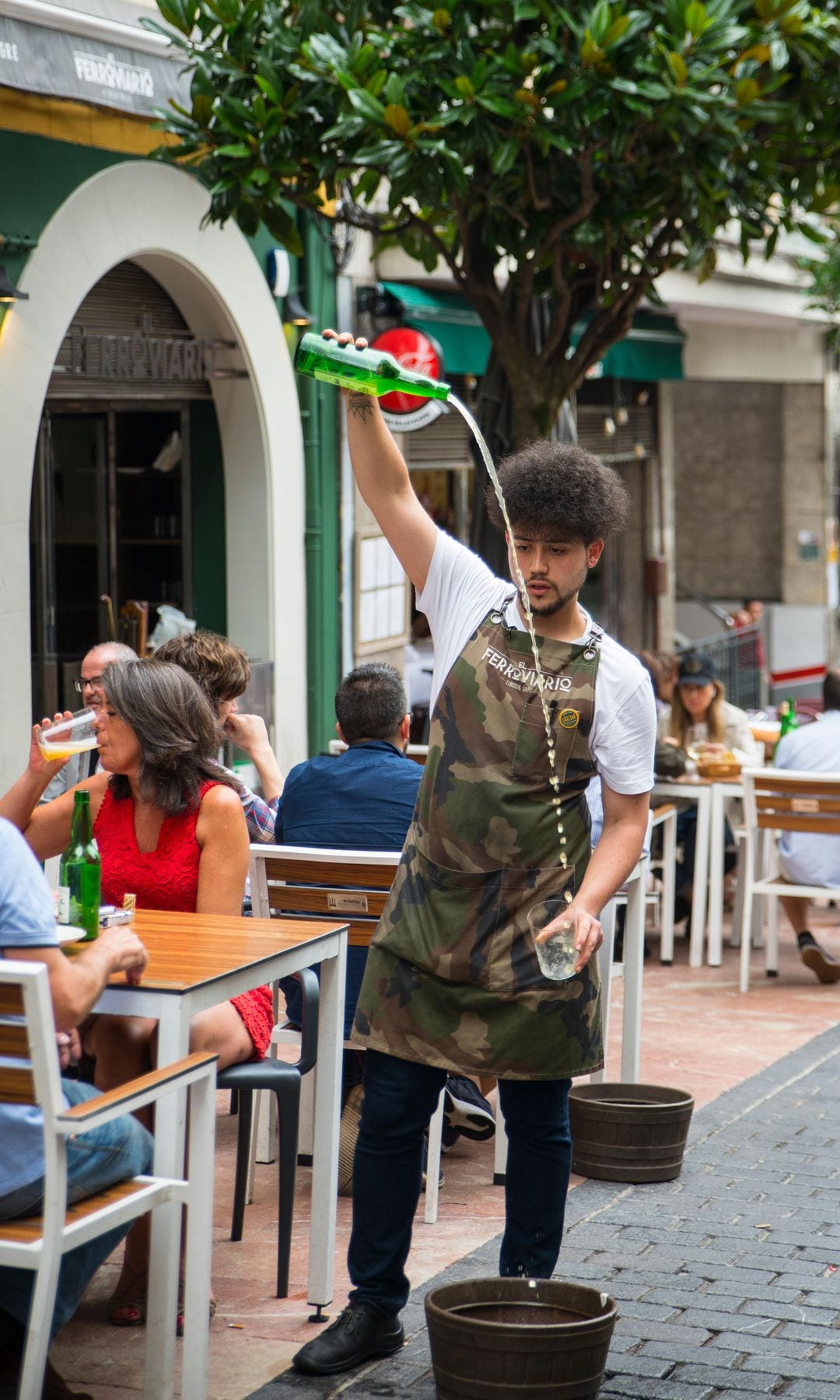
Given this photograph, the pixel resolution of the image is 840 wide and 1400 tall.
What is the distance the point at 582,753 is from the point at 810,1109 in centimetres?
294

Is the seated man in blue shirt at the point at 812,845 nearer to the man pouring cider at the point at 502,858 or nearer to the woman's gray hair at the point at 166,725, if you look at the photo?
the woman's gray hair at the point at 166,725

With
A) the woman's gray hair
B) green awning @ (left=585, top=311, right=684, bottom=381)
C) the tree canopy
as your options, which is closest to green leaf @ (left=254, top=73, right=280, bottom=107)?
the tree canopy

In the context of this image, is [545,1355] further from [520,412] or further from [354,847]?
[520,412]

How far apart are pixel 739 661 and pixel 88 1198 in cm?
1651

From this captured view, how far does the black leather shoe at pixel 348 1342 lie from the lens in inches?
155

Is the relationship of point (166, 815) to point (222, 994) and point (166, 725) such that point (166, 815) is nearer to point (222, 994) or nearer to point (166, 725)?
point (166, 725)

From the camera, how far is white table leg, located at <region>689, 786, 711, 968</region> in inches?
348

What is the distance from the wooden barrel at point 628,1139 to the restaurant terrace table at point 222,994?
1.31 metres

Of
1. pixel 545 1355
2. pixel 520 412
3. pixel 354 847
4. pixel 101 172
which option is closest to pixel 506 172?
pixel 520 412

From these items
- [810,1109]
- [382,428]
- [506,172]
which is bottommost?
[810,1109]

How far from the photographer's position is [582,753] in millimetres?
3906

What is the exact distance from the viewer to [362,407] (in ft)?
12.9

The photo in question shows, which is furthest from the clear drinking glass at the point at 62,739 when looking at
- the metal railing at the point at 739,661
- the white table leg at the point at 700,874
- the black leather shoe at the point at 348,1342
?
the metal railing at the point at 739,661

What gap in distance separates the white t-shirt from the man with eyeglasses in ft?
6.81
